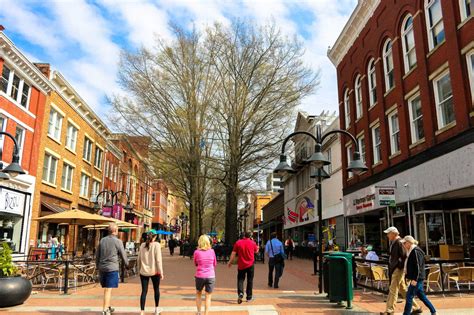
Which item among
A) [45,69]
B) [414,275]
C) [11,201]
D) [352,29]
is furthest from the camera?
[45,69]

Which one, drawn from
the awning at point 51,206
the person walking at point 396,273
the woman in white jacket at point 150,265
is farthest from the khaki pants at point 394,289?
the awning at point 51,206

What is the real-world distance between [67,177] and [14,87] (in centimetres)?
904

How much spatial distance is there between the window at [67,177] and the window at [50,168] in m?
1.56

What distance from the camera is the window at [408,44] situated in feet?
55.7

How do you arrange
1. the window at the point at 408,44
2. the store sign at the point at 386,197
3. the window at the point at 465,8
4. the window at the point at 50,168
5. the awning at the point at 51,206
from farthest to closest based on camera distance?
the window at the point at 50,168 < the awning at the point at 51,206 < the window at the point at 408,44 < the store sign at the point at 386,197 < the window at the point at 465,8

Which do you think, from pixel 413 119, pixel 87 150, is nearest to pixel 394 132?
pixel 413 119

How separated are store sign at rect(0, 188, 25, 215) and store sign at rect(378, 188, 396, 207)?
57.3ft

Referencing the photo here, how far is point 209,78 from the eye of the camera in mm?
24406

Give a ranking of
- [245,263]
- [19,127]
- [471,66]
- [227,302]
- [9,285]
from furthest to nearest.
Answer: [19,127] → [471,66] → [245,263] → [227,302] → [9,285]

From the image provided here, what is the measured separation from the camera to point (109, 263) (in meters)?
8.11

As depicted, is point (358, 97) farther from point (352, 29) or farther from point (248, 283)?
point (248, 283)

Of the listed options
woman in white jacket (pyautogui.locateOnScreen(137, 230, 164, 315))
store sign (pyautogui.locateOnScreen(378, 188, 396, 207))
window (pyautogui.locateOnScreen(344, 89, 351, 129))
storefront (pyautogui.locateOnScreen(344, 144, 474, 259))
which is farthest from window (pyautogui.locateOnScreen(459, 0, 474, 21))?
woman in white jacket (pyautogui.locateOnScreen(137, 230, 164, 315))

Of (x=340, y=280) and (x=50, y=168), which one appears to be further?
(x=50, y=168)

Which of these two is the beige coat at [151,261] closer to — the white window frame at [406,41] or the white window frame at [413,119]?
the white window frame at [413,119]
